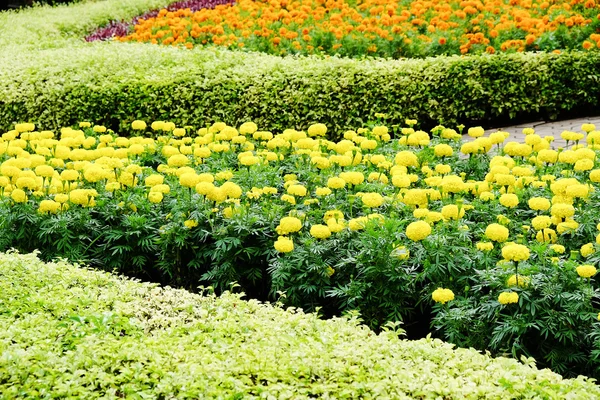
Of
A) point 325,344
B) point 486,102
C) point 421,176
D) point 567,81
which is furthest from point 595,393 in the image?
point 567,81

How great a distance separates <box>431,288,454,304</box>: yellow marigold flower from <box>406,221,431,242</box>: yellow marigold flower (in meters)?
0.32

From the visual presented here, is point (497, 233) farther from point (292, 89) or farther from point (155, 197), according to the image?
point (292, 89)

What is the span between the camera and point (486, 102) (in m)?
8.45

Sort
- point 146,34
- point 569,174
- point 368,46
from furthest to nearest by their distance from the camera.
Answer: point 146,34, point 368,46, point 569,174

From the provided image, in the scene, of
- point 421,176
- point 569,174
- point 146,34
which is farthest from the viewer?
point 146,34

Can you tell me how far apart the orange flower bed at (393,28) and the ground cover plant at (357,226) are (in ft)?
14.2

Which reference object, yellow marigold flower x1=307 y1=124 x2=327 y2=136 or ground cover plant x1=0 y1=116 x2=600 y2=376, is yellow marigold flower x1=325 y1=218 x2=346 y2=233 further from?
yellow marigold flower x1=307 y1=124 x2=327 y2=136

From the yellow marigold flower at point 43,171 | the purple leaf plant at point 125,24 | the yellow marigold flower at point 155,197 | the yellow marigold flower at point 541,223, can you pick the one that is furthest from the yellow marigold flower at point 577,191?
the purple leaf plant at point 125,24

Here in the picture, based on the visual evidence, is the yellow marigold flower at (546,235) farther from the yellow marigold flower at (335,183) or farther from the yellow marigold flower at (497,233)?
the yellow marigold flower at (335,183)

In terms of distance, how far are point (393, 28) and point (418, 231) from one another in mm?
6246

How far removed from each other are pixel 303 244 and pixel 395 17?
635 centimetres

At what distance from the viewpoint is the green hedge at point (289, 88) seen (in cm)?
785

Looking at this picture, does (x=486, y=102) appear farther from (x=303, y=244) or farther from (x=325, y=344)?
(x=325, y=344)

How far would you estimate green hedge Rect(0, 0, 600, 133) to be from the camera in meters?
7.85
